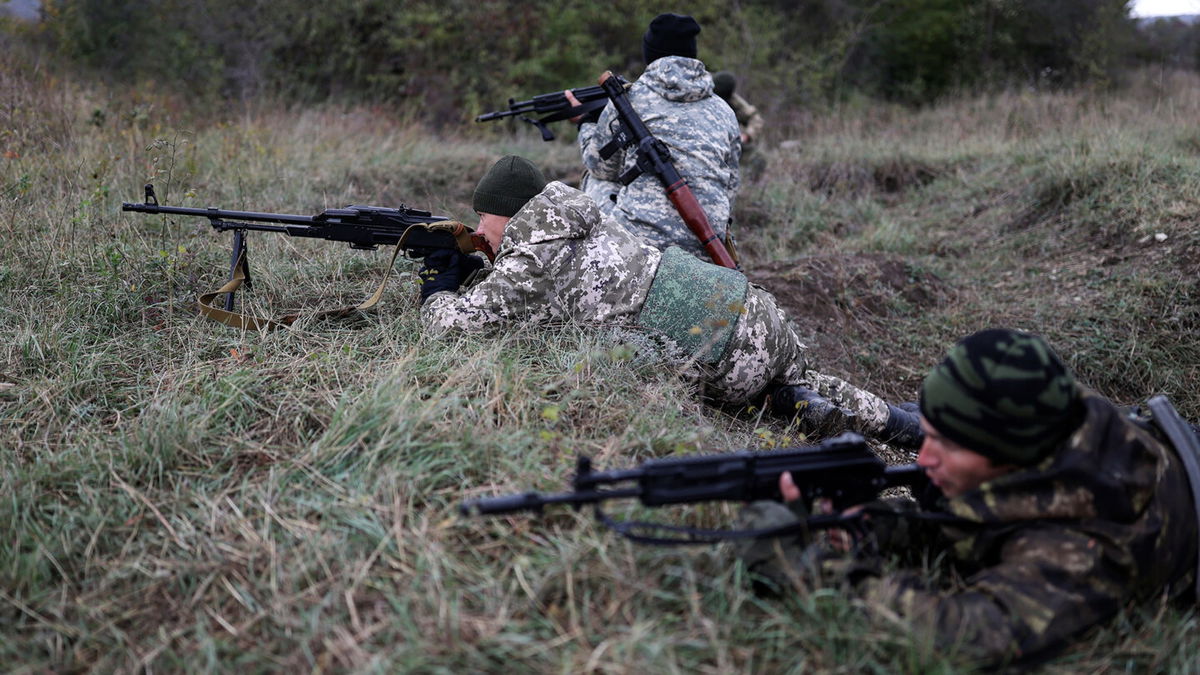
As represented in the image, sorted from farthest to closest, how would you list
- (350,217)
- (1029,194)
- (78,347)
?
(1029,194), (350,217), (78,347)

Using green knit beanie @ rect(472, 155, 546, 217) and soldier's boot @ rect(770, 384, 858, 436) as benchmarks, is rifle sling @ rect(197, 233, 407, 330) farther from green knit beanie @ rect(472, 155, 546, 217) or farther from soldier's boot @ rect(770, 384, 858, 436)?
soldier's boot @ rect(770, 384, 858, 436)

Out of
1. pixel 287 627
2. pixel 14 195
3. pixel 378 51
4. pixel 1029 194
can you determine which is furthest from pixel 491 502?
pixel 378 51

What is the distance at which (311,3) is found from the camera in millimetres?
14461

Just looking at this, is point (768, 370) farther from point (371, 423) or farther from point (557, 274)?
point (371, 423)

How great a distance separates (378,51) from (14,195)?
9.96 m

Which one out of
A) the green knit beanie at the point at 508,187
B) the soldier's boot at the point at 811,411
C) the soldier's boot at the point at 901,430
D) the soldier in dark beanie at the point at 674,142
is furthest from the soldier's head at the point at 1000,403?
the soldier in dark beanie at the point at 674,142

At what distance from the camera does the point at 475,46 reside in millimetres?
13914

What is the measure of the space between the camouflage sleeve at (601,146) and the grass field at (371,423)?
1495 mm

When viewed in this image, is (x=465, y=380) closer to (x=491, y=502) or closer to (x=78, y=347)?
(x=491, y=502)

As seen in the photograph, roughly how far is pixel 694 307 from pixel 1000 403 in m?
1.80

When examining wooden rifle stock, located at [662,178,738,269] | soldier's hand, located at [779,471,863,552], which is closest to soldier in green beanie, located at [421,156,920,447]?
soldier's hand, located at [779,471,863,552]

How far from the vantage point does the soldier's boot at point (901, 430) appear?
4.36 m

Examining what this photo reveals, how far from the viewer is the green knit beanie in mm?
4004

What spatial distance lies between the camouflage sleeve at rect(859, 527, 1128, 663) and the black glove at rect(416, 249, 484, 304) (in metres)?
2.56
